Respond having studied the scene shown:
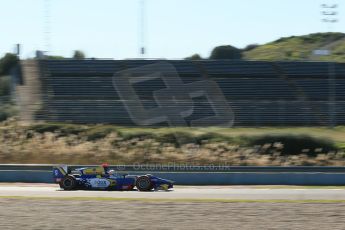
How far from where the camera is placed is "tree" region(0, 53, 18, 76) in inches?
3233

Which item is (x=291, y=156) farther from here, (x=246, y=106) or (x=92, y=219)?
(x=92, y=219)

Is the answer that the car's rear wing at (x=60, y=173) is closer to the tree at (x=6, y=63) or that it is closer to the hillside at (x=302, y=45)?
the tree at (x=6, y=63)

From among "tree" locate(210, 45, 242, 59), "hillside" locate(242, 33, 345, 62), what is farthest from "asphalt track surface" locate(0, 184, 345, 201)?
"hillside" locate(242, 33, 345, 62)

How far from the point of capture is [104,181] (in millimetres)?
17734

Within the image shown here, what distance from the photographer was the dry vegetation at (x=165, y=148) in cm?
2661

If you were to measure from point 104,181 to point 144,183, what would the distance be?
1.17 m

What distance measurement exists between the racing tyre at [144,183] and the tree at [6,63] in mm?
67182

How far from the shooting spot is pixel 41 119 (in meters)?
38.8

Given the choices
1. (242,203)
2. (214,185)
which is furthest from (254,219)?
(214,185)

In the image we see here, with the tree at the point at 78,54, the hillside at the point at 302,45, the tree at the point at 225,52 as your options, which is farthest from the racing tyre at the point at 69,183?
the hillside at the point at 302,45

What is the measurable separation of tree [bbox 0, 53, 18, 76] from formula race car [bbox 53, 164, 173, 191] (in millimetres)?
66427

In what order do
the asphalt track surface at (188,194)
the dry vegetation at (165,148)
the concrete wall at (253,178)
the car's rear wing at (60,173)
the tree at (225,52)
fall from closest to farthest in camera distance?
the asphalt track surface at (188,194)
the car's rear wing at (60,173)
the concrete wall at (253,178)
the dry vegetation at (165,148)
the tree at (225,52)

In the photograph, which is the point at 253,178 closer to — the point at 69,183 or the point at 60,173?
the point at 69,183

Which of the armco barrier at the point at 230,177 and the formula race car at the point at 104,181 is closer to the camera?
the formula race car at the point at 104,181
